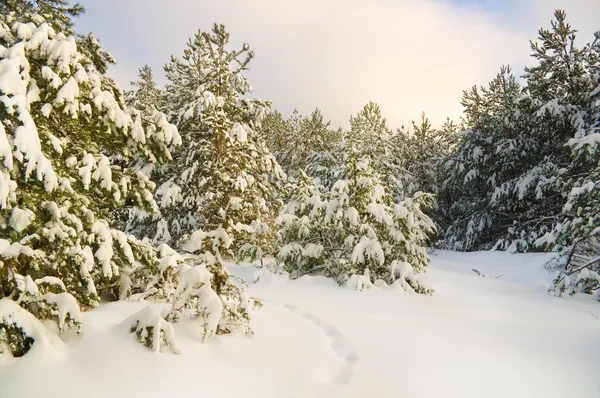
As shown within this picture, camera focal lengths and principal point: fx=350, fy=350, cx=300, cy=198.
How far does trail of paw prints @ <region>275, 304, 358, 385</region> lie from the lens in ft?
12.8

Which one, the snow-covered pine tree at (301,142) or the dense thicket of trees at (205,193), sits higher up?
the snow-covered pine tree at (301,142)

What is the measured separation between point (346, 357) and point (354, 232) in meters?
5.05

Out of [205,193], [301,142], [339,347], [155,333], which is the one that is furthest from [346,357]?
[301,142]

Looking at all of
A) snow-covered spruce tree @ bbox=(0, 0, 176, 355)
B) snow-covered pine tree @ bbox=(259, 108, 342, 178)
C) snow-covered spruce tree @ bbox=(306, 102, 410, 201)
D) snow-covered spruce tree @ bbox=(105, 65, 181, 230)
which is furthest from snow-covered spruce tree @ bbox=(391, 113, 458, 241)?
snow-covered spruce tree @ bbox=(0, 0, 176, 355)

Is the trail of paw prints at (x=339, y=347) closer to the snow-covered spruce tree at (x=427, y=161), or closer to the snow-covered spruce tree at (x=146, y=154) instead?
the snow-covered spruce tree at (x=146, y=154)

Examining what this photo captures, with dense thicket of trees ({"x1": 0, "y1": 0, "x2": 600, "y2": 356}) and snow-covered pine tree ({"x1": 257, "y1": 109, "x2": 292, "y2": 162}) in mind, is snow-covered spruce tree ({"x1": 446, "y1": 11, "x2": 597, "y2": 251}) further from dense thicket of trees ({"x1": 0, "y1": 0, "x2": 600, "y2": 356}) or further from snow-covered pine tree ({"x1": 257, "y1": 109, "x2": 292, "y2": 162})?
snow-covered pine tree ({"x1": 257, "y1": 109, "x2": 292, "y2": 162})

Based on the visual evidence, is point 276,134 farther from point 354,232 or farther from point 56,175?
point 56,175

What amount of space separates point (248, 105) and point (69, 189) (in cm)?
1153

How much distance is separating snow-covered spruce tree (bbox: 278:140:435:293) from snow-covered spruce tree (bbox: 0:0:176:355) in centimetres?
504

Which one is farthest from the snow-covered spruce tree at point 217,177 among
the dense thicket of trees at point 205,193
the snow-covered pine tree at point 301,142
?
the snow-covered pine tree at point 301,142

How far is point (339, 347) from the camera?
4.68 meters

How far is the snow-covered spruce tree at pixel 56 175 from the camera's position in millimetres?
2867

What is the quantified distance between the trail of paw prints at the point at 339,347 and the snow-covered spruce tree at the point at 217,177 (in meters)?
1.24

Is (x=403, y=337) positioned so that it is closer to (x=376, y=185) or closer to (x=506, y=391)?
(x=506, y=391)
